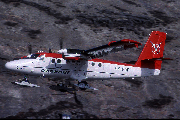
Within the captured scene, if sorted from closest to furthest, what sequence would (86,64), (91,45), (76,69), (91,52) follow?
(91,52), (76,69), (86,64), (91,45)

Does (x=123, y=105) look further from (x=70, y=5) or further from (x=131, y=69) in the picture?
(x=70, y=5)

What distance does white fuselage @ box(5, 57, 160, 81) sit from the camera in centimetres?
2897

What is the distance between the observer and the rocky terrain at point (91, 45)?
102 feet

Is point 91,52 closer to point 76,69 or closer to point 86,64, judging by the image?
point 86,64

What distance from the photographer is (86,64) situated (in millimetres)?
30391

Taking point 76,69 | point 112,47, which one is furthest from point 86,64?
point 112,47

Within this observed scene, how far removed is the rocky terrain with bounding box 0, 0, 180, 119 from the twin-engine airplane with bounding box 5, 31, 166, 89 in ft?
9.99

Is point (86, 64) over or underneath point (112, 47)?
underneath

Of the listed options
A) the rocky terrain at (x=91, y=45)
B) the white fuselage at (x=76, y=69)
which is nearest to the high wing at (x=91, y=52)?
the white fuselage at (x=76, y=69)

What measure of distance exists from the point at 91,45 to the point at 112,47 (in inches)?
939

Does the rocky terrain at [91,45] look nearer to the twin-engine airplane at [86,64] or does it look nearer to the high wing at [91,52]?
the twin-engine airplane at [86,64]

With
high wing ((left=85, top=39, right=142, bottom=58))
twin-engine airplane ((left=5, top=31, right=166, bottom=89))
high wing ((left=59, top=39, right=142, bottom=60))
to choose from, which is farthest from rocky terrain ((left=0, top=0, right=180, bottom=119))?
high wing ((left=85, top=39, right=142, bottom=58))

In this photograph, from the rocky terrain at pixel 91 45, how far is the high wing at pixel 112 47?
21.7ft

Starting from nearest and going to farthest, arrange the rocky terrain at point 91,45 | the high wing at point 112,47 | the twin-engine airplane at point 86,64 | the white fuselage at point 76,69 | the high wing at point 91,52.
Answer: the high wing at point 112,47, the high wing at point 91,52, the twin-engine airplane at point 86,64, the white fuselage at point 76,69, the rocky terrain at point 91,45
